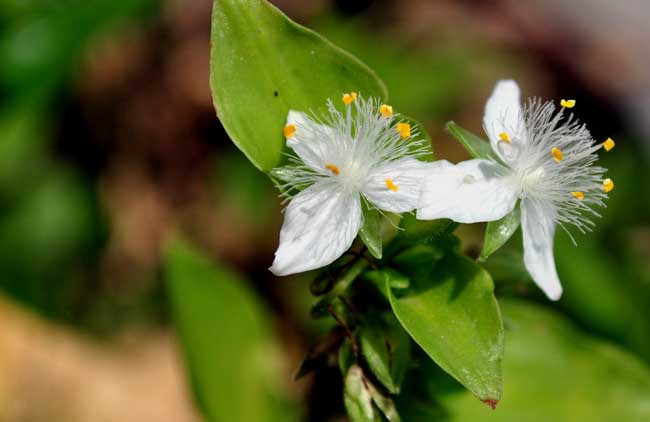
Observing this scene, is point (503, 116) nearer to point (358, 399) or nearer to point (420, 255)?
point (420, 255)

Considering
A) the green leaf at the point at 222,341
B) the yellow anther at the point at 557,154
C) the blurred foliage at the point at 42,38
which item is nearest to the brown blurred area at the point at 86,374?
the green leaf at the point at 222,341

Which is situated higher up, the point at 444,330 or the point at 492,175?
the point at 492,175

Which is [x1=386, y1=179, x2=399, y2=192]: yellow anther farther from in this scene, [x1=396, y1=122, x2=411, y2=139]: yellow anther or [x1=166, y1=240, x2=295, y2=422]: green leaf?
[x1=166, y1=240, x2=295, y2=422]: green leaf

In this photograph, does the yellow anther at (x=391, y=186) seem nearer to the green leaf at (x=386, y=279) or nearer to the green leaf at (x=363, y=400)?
the green leaf at (x=386, y=279)

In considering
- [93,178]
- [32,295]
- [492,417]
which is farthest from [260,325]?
[93,178]

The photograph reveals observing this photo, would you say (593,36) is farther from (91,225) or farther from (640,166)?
Answer: (91,225)

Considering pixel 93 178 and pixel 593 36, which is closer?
pixel 93 178

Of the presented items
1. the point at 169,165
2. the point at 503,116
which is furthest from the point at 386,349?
the point at 169,165
